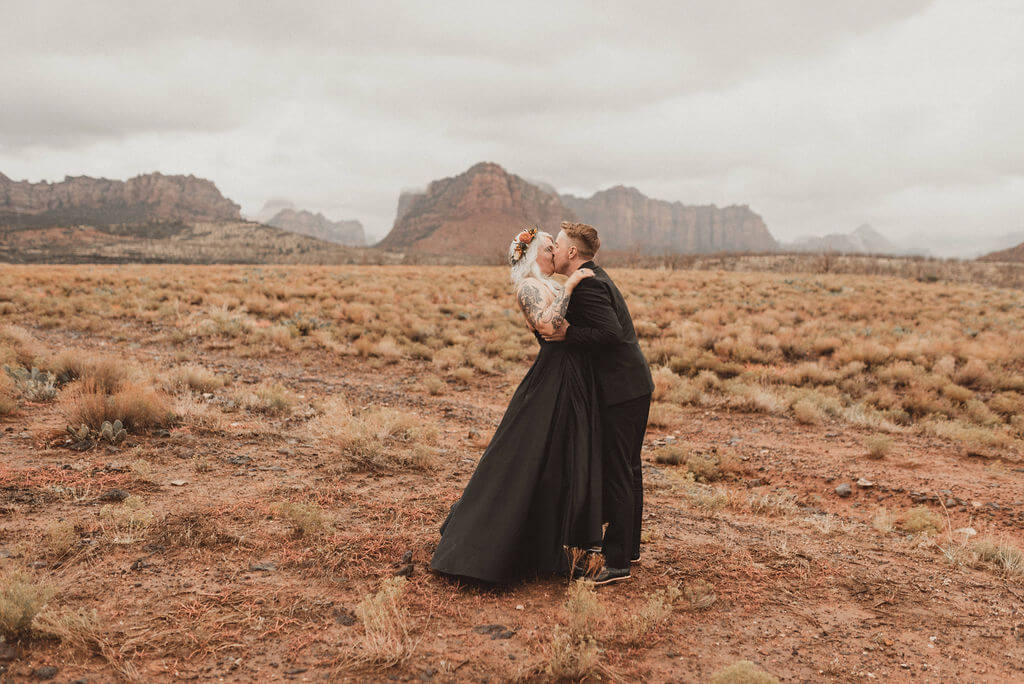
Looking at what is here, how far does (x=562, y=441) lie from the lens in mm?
3572

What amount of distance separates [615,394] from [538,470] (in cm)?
72

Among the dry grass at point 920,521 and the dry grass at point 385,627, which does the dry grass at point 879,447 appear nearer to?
the dry grass at point 920,521

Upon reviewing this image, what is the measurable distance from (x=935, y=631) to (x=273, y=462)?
223 inches

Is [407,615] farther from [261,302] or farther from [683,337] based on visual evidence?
[261,302]

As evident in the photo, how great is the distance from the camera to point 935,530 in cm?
533

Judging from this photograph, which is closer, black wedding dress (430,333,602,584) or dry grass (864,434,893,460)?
black wedding dress (430,333,602,584)

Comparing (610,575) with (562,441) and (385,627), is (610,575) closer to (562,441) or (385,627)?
(562,441)

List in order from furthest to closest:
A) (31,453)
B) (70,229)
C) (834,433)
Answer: (70,229) < (834,433) < (31,453)

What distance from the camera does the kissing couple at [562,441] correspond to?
136 inches

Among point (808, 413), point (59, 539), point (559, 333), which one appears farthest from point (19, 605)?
point (808, 413)

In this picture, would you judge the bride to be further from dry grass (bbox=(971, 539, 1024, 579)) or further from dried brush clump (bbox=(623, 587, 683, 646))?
dry grass (bbox=(971, 539, 1024, 579))

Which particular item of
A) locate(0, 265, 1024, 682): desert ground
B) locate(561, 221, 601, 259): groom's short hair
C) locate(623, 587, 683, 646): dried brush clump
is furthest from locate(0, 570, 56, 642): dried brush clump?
locate(561, 221, 601, 259): groom's short hair

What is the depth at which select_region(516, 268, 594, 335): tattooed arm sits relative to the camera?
3.37m

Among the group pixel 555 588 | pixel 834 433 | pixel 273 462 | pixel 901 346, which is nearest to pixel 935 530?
pixel 834 433
